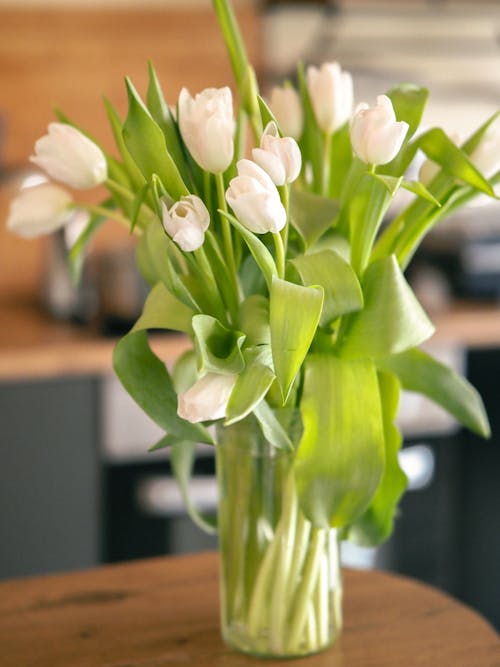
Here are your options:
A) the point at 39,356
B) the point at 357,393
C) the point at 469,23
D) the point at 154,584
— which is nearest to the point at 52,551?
the point at 39,356

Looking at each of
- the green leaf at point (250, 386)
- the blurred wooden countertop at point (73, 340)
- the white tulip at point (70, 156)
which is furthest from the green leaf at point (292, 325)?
the blurred wooden countertop at point (73, 340)

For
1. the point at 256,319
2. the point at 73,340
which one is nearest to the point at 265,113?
the point at 256,319

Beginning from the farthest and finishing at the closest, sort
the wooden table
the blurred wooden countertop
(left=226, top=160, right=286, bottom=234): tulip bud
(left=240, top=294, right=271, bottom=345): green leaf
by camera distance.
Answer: the blurred wooden countertop, the wooden table, (left=240, top=294, right=271, bottom=345): green leaf, (left=226, top=160, right=286, bottom=234): tulip bud

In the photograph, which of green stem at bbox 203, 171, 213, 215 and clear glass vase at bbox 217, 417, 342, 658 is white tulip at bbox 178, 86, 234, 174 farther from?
clear glass vase at bbox 217, 417, 342, 658

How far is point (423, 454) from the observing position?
2449 mm

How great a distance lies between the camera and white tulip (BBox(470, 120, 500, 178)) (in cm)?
96

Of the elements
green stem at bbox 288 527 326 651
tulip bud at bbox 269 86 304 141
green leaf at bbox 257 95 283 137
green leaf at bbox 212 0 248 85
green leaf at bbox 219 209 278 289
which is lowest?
green stem at bbox 288 527 326 651

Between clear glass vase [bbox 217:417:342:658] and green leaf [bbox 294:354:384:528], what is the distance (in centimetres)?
4

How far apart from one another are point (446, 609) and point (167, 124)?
565 mm

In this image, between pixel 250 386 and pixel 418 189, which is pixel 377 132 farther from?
pixel 250 386

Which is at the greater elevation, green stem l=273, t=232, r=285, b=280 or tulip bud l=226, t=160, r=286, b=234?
tulip bud l=226, t=160, r=286, b=234

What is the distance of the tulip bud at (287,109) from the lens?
106 cm

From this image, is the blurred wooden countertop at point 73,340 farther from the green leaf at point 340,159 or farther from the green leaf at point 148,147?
the green leaf at point 148,147

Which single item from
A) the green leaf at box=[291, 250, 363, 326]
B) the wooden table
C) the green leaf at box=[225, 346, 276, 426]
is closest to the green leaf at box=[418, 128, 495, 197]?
the green leaf at box=[291, 250, 363, 326]
